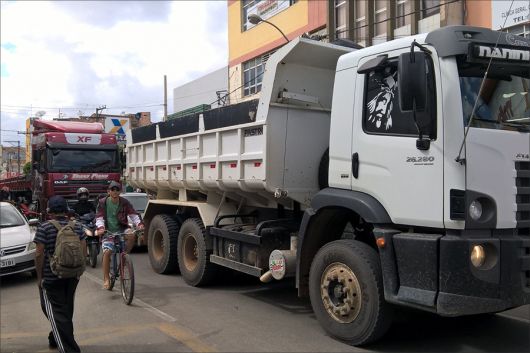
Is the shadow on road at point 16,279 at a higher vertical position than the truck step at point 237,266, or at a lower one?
lower

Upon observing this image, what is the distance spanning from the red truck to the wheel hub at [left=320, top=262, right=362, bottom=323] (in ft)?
39.2

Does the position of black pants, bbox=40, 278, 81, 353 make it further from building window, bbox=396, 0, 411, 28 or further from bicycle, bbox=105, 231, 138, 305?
building window, bbox=396, 0, 411, 28

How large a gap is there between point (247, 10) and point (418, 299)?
90.3 ft

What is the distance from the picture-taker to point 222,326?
226 inches

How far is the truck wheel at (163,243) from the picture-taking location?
857cm

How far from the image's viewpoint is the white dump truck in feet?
13.6

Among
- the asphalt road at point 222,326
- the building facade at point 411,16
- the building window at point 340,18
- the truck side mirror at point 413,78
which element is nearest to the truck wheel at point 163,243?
the asphalt road at point 222,326

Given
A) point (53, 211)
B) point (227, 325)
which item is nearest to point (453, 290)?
point (227, 325)

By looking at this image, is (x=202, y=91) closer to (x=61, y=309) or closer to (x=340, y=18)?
(x=340, y=18)

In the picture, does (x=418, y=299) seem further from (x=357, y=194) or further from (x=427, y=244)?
(x=357, y=194)

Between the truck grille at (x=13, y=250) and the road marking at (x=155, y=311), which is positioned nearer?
the road marking at (x=155, y=311)

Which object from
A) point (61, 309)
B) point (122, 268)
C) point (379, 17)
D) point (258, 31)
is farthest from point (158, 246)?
point (258, 31)

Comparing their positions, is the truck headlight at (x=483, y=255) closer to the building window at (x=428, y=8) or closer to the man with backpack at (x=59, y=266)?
the man with backpack at (x=59, y=266)

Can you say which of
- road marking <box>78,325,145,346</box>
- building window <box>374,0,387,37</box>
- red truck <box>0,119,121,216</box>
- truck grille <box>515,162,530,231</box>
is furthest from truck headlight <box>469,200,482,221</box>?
building window <box>374,0,387,37</box>
